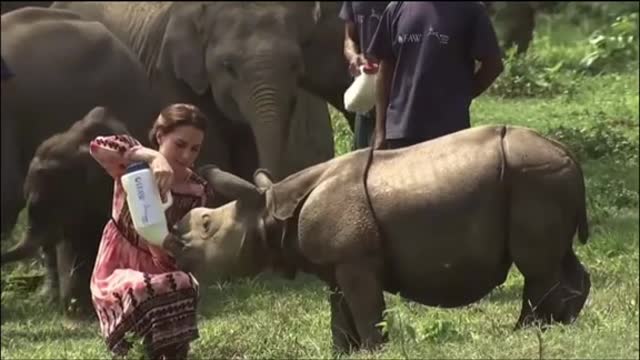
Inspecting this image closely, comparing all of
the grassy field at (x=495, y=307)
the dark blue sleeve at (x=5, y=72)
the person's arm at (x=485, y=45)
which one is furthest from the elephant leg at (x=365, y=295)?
the dark blue sleeve at (x=5, y=72)

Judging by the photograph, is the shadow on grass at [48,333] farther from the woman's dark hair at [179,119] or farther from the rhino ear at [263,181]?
the woman's dark hair at [179,119]

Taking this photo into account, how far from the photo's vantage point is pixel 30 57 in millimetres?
11109

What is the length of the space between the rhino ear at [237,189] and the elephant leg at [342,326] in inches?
18.0

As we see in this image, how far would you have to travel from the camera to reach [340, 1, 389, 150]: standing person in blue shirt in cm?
991

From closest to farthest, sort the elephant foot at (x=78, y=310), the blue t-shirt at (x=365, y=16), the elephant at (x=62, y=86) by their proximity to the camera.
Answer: the elephant foot at (x=78, y=310), the blue t-shirt at (x=365, y=16), the elephant at (x=62, y=86)

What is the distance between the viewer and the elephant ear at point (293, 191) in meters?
7.06

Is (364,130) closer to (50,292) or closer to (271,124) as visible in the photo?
(271,124)

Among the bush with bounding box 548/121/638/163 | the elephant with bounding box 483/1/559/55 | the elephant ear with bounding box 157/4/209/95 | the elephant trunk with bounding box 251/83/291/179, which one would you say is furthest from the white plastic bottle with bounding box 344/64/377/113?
the elephant with bounding box 483/1/559/55

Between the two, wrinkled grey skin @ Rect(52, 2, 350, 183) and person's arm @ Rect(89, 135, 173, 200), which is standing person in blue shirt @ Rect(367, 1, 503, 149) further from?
wrinkled grey skin @ Rect(52, 2, 350, 183)

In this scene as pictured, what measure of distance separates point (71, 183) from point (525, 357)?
11.7 feet

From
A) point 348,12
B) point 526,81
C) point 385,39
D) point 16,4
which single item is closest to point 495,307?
point 385,39

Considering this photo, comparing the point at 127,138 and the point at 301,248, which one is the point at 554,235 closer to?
the point at 301,248

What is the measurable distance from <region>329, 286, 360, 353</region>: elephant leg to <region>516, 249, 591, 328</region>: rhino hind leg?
0.66 m

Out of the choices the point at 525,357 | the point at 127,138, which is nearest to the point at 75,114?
the point at 127,138
